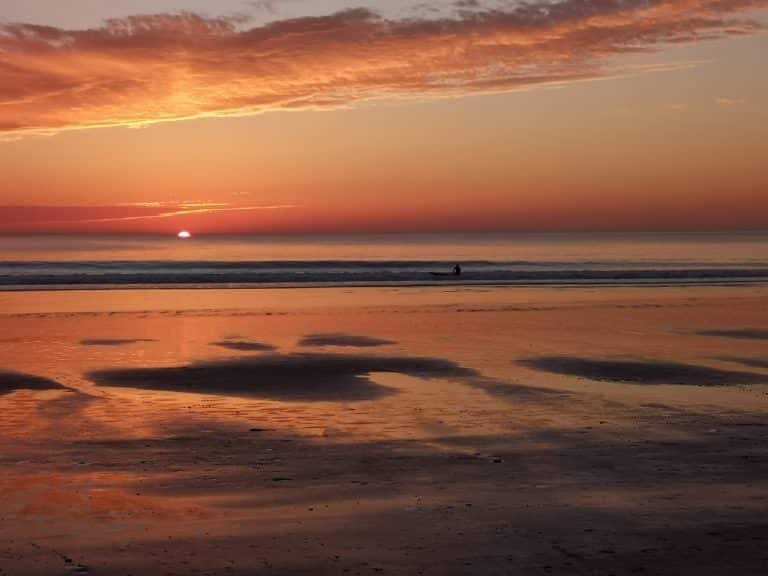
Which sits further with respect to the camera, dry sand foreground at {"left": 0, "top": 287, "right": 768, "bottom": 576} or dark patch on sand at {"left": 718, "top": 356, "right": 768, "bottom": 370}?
dark patch on sand at {"left": 718, "top": 356, "right": 768, "bottom": 370}

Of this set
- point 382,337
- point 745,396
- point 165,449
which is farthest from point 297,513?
point 382,337

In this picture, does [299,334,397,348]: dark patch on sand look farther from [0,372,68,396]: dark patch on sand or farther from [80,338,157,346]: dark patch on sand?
[0,372,68,396]: dark patch on sand

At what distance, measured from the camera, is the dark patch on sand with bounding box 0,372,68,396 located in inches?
637

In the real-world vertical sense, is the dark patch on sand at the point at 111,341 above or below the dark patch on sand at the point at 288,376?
above

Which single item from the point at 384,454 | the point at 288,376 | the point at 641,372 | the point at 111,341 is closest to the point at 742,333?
the point at 641,372

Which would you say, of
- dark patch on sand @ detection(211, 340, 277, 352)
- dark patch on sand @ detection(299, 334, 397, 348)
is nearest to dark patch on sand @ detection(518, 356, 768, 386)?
dark patch on sand @ detection(299, 334, 397, 348)

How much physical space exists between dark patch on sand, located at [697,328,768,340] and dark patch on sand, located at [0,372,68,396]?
16.6 metres

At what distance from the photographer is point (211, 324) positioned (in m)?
28.0

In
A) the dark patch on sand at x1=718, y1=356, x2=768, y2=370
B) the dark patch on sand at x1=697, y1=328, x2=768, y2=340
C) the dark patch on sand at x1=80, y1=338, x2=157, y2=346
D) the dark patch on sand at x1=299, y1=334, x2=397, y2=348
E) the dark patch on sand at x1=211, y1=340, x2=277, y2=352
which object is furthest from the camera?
the dark patch on sand at x1=697, y1=328, x2=768, y2=340

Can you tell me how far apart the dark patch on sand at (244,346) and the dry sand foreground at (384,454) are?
0.33 ft

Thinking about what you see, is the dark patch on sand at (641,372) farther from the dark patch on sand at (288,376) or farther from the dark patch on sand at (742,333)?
the dark patch on sand at (742,333)

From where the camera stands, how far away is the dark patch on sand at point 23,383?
1619 centimetres

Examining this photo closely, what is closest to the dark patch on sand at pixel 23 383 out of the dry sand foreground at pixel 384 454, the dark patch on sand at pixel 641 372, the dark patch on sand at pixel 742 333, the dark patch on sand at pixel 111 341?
the dry sand foreground at pixel 384 454

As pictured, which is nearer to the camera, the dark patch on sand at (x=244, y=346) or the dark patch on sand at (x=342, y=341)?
the dark patch on sand at (x=244, y=346)
